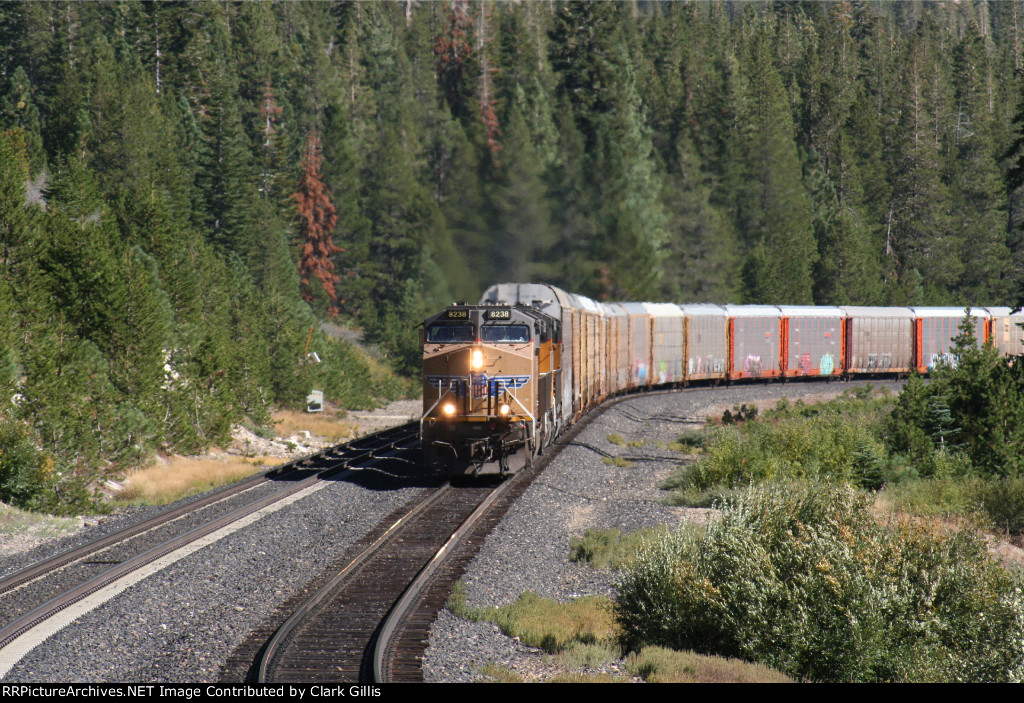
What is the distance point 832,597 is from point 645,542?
2.72 metres

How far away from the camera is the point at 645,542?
12086 mm

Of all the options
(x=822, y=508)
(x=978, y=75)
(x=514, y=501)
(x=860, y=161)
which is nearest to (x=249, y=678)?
(x=822, y=508)

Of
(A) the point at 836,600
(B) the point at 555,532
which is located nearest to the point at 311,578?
(B) the point at 555,532

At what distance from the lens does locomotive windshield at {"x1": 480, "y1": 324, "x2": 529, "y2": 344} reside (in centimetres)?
1948

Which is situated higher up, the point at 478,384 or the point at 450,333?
the point at 450,333

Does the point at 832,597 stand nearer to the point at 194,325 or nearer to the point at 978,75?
the point at 194,325

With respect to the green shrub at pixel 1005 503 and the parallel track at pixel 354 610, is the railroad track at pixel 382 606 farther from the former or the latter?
the green shrub at pixel 1005 503

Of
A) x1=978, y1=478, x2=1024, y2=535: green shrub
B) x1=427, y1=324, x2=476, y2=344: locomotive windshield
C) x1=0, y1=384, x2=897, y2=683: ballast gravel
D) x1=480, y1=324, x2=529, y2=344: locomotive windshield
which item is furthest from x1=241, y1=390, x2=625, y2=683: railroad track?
x1=978, y1=478, x2=1024, y2=535: green shrub

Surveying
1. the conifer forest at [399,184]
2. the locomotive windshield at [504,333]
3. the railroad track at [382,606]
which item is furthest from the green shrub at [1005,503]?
the conifer forest at [399,184]

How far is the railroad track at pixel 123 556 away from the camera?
1118 cm

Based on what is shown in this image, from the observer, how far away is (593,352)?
100ft

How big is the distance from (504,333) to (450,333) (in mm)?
1095

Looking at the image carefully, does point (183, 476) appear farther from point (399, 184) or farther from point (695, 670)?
point (399, 184)

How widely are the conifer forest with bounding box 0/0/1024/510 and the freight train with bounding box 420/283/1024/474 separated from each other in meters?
7.64
